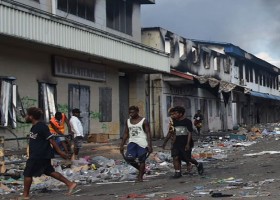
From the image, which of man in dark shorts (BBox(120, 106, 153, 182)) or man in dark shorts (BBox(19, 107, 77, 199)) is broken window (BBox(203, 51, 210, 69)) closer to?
man in dark shorts (BBox(120, 106, 153, 182))

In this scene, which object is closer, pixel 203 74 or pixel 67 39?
pixel 67 39

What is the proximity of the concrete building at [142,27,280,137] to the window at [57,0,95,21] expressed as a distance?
21.5 ft

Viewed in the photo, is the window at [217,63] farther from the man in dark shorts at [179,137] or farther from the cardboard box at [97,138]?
the man in dark shorts at [179,137]

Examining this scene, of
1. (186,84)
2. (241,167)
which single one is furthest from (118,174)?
(186,84)

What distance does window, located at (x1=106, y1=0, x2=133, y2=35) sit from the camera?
2392cm

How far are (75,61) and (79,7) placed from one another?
2.40m

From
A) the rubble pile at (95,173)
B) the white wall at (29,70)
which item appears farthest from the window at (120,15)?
the rubble pile at (95,173)

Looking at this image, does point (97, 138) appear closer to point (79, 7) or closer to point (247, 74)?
point (79, 7)

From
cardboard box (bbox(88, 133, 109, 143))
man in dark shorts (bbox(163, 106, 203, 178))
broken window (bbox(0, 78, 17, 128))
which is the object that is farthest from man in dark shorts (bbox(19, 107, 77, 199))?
cardboard box (bbox(88, 133, 109, 143))

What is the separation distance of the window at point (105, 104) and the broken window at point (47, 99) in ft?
12.6

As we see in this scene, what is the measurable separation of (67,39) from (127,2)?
8.80 meters

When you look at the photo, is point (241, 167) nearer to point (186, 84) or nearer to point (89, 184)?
point (89, 184)

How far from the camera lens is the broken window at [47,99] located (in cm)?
1812

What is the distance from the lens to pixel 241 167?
1270 cm
